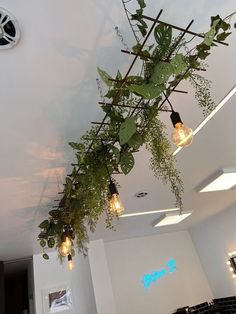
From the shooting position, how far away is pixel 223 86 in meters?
2.08

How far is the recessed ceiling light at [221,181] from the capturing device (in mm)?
3590

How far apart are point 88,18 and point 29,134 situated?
98 cm

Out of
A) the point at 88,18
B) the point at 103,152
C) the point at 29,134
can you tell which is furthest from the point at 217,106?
the point at 29,134

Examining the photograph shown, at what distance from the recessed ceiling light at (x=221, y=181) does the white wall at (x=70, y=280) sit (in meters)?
2.83

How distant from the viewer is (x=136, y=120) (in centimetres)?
172

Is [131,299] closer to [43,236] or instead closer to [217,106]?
[43,236]

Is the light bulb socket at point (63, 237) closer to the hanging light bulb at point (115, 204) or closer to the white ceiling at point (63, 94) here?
the white ceiling at point (63, 94)

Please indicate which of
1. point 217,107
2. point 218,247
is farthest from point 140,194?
point 218,247

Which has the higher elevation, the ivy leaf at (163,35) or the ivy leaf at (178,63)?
the ivy leaf at (163,35)

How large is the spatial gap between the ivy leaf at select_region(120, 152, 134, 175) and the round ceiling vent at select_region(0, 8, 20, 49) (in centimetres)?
90

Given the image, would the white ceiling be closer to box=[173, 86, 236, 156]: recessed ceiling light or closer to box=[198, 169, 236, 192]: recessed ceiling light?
box=[173, 86, 236, 156]: recessed ceiling light

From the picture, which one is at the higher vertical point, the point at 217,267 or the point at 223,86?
the point at 223,86

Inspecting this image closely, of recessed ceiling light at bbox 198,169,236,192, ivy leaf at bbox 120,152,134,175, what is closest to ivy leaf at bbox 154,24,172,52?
ivy leaf at bbox 120,152,134,175

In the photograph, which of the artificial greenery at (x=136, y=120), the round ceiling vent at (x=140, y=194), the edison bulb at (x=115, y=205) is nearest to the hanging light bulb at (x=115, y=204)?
the edison bulb at (x=115, y=205)
